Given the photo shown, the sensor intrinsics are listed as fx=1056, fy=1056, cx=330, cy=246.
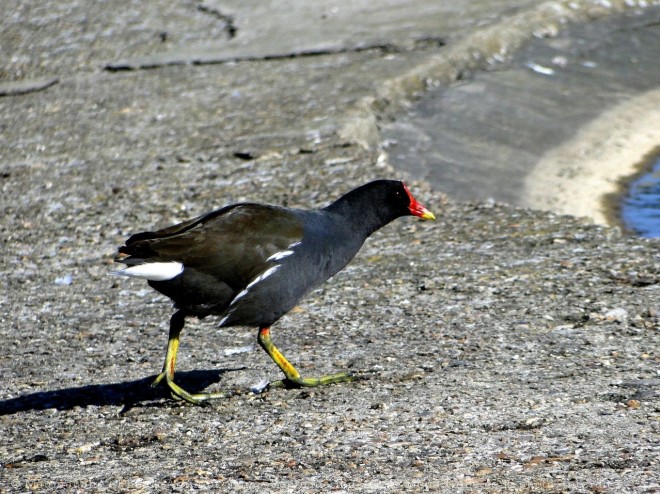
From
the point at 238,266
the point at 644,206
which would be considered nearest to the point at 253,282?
the point at 238,266

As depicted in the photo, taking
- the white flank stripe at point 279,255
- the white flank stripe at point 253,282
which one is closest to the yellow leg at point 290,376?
the white flank stripe at point 253,282

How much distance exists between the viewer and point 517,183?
883 centimetres

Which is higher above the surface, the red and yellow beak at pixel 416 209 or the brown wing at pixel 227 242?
the brown wing at pixel 227 242

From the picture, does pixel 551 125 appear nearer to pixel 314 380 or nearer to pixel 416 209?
pixel 416 209

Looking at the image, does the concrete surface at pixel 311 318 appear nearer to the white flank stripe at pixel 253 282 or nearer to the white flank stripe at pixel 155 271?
the white flank stripe at pixel 253 282

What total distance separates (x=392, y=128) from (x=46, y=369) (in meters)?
4.57

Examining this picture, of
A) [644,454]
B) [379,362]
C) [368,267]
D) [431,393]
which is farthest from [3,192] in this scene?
[644,454]

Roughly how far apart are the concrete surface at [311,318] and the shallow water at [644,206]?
69.9 inches

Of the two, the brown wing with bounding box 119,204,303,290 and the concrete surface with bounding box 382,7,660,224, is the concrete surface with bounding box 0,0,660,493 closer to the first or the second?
the concrete surface with bounding box 382,7,660,224

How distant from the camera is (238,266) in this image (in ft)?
14.6

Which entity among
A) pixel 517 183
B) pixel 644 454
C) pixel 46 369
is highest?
pixel 644 454

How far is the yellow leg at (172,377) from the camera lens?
4.46 metres

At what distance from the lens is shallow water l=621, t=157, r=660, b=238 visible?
805cm

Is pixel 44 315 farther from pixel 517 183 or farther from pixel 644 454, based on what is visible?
pixel 517 183
